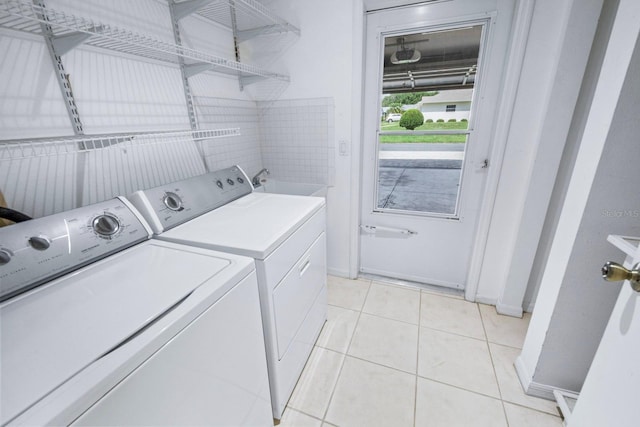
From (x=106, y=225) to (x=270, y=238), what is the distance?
1.99ft

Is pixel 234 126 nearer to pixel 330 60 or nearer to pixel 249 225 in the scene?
pixel 330 60

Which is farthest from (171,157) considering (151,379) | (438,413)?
(438,413)

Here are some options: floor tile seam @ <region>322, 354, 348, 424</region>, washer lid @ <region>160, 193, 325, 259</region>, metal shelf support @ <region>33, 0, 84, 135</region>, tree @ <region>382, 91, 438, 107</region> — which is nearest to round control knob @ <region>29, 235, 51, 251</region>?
washer lid @ <region>160, 193, 325, 259</region>

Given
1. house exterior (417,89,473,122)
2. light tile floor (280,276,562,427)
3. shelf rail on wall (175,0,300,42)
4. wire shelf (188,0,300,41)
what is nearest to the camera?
light tile floor (280,276,562,427)

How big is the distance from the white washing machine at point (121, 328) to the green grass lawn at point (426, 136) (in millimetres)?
1571

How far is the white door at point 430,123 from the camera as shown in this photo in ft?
5.57

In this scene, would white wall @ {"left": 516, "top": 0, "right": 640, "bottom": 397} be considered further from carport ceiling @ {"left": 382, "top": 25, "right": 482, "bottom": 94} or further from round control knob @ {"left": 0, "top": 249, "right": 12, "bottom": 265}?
round control knob @ {"left": 0, "top": 249, "right": 12, "bottom": 265}

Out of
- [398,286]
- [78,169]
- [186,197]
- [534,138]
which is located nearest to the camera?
[78,169]

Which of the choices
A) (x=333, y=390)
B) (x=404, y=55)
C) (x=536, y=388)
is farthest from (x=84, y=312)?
(x=404, y=55)

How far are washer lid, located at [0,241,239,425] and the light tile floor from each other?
100cm

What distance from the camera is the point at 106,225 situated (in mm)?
983

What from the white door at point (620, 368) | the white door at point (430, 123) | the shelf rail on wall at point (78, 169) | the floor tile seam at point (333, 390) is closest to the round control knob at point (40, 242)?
the shelf rail on wall at point (78, 169)

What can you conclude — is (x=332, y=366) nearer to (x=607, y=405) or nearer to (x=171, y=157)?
(x=607, y=405)

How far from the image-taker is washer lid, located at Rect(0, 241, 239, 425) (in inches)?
19.7
